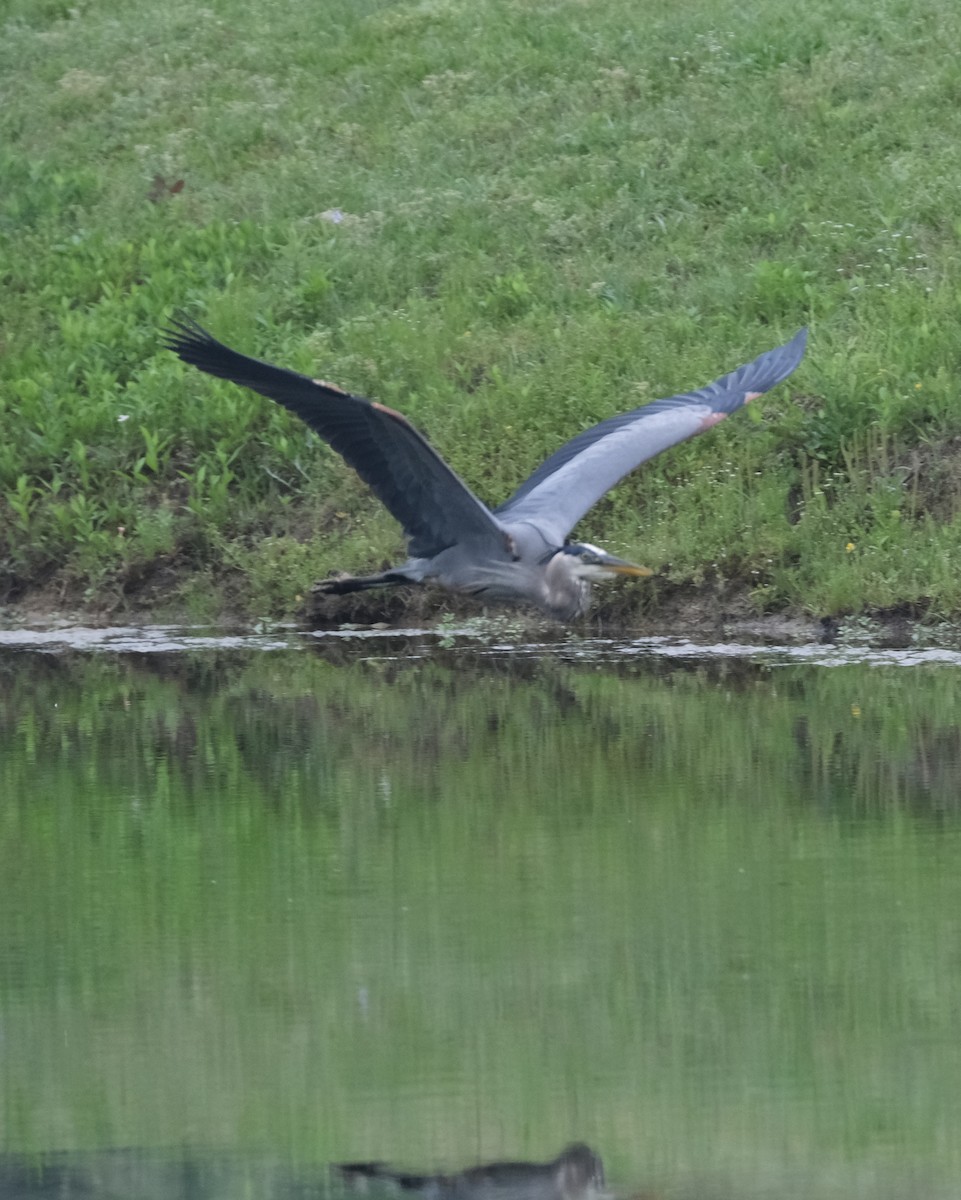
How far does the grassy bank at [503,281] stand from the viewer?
11445 millimetres

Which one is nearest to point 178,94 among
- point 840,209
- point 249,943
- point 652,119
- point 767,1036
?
point 652,119

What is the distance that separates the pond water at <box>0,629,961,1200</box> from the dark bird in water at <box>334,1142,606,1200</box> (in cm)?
6

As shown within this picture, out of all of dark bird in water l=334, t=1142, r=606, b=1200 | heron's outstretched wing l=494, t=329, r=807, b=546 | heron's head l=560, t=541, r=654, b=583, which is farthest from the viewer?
heron's outstretched wing l=494, t=329, r=807, b=546

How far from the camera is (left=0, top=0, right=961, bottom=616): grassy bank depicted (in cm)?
1145

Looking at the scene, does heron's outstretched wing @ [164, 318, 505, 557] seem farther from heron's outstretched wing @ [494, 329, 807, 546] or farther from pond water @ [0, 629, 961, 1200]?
pond water @ [0, 629, 961, 1200]

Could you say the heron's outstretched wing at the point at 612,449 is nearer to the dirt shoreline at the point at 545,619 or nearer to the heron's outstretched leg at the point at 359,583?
the heron's outstretched leg at the point at 359,583

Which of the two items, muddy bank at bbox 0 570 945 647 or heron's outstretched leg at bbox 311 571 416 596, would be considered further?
muddy bank at bbox 0 570 945 647

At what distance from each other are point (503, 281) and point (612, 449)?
13.6 ft

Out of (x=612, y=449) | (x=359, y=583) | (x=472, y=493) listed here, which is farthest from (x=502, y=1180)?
(x=612, y=449)

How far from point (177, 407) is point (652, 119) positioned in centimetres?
394

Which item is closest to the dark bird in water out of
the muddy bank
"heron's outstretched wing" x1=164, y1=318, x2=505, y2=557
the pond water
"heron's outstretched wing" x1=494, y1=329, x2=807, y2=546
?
the pond water

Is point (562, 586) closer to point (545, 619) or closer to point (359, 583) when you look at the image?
point (359, 583)

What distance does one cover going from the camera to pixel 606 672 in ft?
32.7

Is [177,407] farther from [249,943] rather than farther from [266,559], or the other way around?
[249,943]
